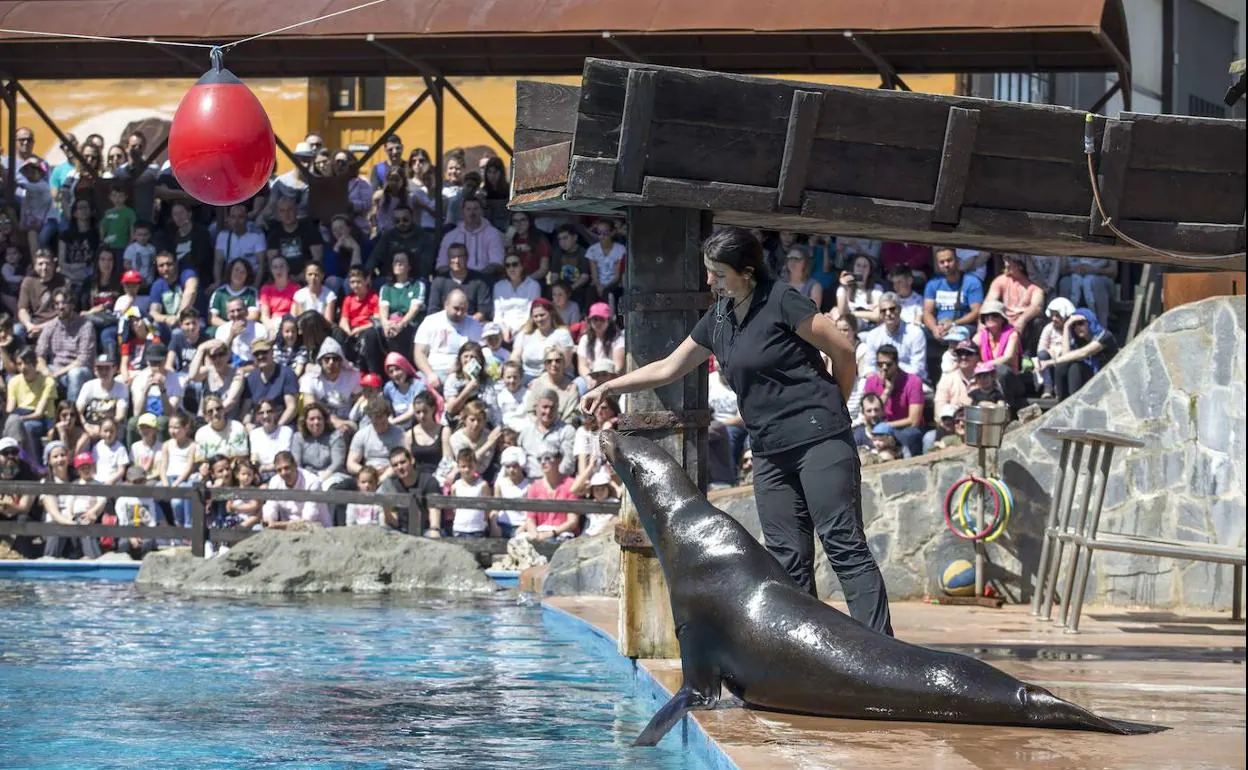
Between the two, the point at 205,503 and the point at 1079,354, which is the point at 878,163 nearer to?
the point at 1079,354

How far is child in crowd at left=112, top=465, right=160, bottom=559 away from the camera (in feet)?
48.9

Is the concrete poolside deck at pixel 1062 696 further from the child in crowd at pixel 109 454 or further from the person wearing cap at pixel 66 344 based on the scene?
the person wearing cap at pixel 66 344

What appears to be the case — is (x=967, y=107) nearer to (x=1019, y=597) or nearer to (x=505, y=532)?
(x=1019, y=597)

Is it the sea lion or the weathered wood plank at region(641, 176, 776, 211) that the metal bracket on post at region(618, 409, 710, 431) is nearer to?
the sea lion

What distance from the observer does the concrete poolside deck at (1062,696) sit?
16.8ft

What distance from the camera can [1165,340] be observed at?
10781mm

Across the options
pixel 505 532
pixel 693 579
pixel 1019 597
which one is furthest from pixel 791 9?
pixel 693 579

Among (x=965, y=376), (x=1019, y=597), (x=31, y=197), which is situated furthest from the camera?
(x=31, y=197)

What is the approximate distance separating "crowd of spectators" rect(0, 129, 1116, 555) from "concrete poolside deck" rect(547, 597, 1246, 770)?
3.39m

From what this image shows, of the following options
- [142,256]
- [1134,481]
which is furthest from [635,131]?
[142,256]

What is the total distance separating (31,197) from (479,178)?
4.63 metres

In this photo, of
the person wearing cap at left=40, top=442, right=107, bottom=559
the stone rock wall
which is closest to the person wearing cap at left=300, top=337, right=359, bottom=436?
the person wearing cap at left=40, top=442, right=107, bottom=559

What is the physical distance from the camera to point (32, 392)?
15672 millimetres

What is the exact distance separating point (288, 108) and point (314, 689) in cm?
1556
